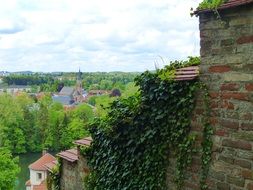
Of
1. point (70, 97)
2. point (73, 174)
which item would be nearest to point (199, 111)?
point (73, 174)

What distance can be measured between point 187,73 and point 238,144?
3.72 feet

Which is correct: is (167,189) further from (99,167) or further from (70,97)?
(70,97)

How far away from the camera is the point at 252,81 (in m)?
4.44

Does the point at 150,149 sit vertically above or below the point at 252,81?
below

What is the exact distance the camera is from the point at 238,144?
4.64 meters

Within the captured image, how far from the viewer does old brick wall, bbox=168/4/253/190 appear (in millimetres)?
4500

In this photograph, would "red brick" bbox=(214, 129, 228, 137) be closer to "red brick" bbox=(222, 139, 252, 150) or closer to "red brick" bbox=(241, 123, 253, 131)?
"red brick" bbox=(222, 139, 252, 150)

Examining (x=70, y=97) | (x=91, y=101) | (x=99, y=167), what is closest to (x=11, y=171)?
(x=99, y=167)

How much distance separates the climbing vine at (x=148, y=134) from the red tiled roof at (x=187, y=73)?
2.8 inches

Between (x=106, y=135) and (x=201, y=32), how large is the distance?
261cm

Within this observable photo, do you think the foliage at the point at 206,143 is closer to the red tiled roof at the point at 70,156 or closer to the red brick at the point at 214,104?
the red brick at the point at 214,104

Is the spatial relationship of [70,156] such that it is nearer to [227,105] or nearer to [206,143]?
[206,143]

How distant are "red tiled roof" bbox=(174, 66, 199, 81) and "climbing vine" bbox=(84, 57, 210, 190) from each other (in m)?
0.07

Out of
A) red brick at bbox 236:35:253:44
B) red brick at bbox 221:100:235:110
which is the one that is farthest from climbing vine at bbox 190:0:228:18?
red brick at bbox 221:100:235:110
